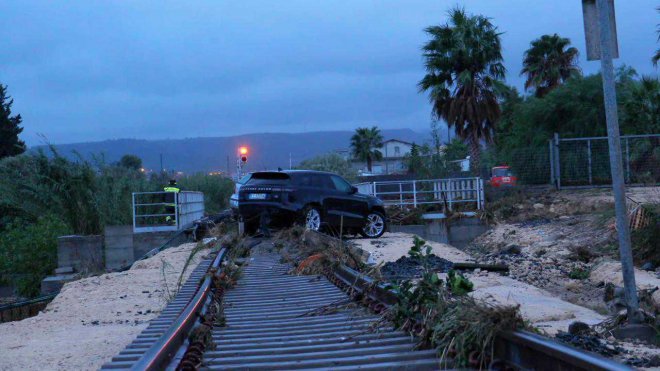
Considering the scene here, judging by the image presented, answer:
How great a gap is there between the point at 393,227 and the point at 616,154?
66.2 ft

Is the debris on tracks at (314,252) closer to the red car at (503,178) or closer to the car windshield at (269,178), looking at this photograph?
the car windshield at (269,178)

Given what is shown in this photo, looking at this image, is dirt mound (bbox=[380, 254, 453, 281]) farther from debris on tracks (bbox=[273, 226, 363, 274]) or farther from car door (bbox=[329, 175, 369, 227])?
car door (bbox=[329, 175, 369, 227])

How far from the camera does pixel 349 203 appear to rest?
2339 cm

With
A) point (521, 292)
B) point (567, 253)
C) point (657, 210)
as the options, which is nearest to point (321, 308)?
point (521, 292)

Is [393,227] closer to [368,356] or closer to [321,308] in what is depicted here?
[321,308]

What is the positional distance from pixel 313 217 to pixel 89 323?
10.6 meters

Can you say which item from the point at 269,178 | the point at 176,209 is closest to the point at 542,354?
the point at 269,178

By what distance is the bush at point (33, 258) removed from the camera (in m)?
28.2

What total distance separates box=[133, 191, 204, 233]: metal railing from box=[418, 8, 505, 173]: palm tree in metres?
14.6

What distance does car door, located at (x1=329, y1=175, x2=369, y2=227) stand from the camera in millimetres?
23078

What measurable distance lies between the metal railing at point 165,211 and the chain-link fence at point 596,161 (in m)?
13.7

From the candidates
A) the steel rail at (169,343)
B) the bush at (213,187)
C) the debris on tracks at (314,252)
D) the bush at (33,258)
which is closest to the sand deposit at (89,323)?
the steel rail at (169,343)

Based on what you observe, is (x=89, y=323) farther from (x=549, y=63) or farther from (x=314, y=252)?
(x=549, y=63)

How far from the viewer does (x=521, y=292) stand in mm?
12570
